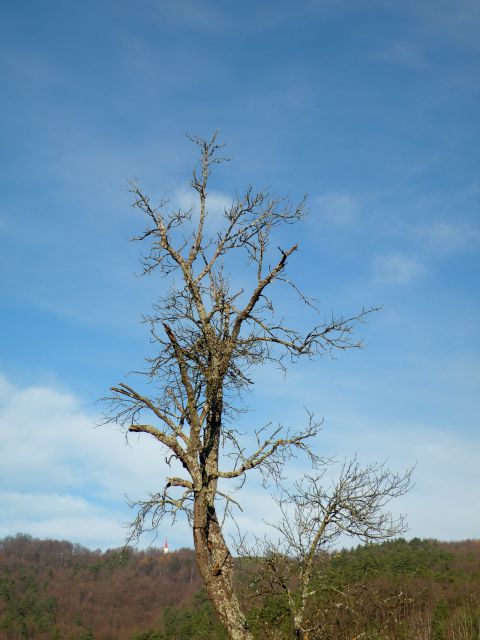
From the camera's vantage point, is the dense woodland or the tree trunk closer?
the tree trunk

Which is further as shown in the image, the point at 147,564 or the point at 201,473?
the point at 147,564

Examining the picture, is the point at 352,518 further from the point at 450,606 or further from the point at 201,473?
the point at 450,606

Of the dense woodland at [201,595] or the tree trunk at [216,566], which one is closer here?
the tree trunk at [216,566]

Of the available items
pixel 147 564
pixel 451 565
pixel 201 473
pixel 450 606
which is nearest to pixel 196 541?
pixel 201 473

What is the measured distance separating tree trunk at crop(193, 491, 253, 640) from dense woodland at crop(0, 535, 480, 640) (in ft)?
2.66

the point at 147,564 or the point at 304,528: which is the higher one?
the point at 147,564

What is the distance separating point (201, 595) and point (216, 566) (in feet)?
286

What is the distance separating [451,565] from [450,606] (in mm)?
14041

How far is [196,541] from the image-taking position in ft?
34.5

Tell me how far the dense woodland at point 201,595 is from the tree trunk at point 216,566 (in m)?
0.81

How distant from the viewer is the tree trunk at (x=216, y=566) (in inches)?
401

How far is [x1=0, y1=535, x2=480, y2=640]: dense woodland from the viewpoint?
12.0 metres

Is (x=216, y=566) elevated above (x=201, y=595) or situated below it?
below

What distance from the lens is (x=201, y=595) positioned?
90.9 meters
